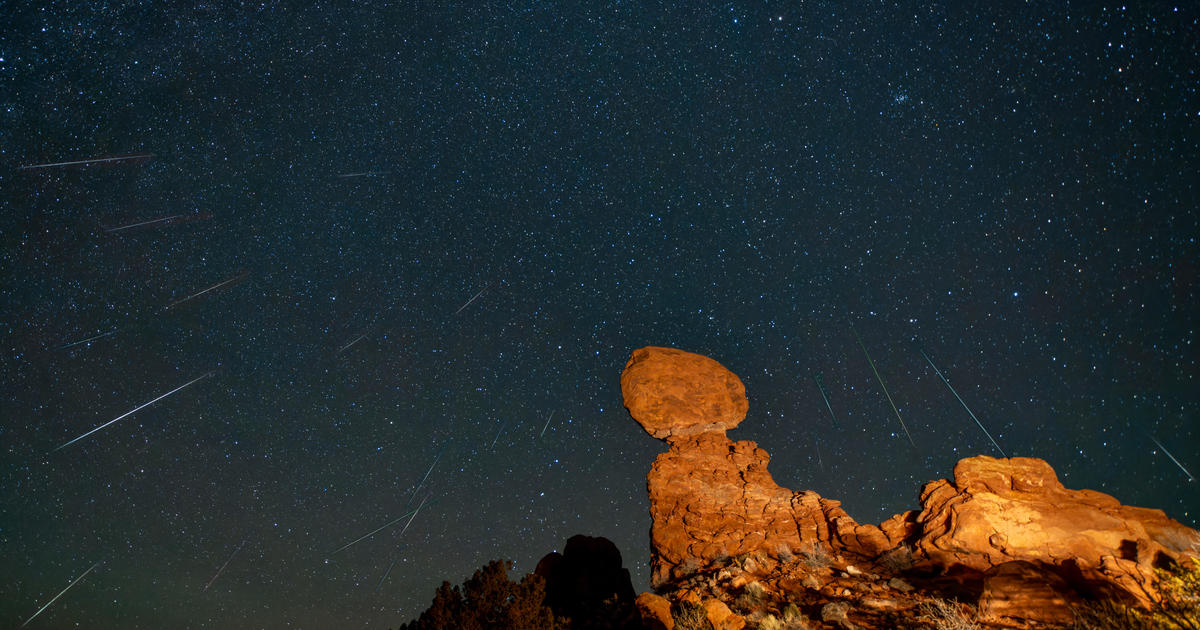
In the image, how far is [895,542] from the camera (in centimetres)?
1375

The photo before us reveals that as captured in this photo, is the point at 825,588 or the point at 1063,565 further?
the point at 825,588

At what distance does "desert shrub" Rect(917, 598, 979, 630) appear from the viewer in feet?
28.5

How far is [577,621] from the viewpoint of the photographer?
46.1ft

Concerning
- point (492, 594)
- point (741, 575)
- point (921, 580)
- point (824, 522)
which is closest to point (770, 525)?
point (824, 522)

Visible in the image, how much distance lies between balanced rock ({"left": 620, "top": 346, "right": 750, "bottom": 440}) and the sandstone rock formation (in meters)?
0.09

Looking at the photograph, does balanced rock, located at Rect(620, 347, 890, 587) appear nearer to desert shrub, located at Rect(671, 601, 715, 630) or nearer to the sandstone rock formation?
the sandstone rock formation

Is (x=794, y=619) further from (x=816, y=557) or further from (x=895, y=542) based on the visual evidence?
(x=895, y=542)

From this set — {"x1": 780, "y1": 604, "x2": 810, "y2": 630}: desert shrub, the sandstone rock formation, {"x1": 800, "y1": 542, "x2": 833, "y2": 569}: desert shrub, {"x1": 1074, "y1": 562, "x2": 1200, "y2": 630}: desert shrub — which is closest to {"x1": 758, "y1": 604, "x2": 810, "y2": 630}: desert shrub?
{"x1": 780, "y1": 604, "x2": 810, "y2": 630}: desert shrub

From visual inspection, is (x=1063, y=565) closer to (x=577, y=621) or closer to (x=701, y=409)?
(x=701, y=409)

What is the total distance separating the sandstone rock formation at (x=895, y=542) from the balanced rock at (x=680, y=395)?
9 cm

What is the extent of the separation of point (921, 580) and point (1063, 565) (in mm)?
2780

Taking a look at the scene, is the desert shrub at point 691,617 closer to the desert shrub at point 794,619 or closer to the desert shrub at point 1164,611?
the desert shrub at point 794,619

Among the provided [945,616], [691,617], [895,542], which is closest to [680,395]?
[895,542]

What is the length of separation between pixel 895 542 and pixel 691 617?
23.1ft
